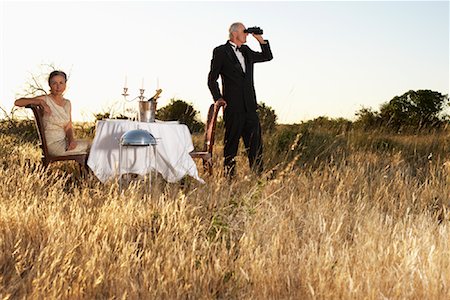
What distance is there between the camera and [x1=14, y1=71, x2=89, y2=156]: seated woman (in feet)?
19.2

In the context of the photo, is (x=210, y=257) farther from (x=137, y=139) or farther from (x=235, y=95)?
(x=235, y=95)

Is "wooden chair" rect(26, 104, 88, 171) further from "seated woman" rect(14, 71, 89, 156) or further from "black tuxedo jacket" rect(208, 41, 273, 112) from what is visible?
"black tuxedo jacket" rect(208, 41, 273, 112)

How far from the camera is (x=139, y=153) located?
615 cm

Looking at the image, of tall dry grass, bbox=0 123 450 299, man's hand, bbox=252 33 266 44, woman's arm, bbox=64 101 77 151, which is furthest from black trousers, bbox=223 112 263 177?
tall dry grass, bbox=0 123 450 299

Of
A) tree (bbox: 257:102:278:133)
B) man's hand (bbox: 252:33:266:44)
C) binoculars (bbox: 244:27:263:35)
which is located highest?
binoculars (bbox: 244:27:263:35)

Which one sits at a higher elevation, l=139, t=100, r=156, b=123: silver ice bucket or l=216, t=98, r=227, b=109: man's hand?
l=216, t=98, r=227, b=109: man's hand

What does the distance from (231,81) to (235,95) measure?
16cm

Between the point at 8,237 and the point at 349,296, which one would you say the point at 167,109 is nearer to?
the point at 8,237

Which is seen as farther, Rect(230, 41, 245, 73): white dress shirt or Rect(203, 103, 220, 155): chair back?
Rect(230, 41, 245, 73): white dress shirt

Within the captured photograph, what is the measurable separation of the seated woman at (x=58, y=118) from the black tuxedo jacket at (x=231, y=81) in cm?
157

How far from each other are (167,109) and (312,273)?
10516 mm

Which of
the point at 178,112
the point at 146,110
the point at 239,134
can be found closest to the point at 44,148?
the point at 146,110

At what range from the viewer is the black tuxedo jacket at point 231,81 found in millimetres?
6723

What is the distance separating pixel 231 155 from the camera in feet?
22.5
